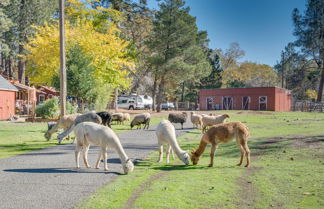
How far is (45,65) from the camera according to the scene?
36.2 metres

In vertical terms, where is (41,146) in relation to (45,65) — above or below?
below

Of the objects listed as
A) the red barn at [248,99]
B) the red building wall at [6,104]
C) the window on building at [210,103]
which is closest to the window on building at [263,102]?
the red barn at [248,99]

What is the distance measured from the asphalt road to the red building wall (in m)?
21.4

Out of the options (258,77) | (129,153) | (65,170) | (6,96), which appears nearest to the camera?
(65,170)

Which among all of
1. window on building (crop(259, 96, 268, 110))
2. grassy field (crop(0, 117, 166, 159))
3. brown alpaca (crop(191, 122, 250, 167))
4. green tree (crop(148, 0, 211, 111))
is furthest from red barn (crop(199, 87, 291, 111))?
brown alpaca (crop(191, 122, 250, 167))

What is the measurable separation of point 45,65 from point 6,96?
503 cm

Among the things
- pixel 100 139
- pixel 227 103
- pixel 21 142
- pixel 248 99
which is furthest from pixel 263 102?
pixel 100 139

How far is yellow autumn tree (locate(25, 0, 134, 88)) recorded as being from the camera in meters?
35.2

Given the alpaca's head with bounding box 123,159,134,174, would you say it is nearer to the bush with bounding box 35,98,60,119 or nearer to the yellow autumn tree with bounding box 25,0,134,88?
→ the bush with bounding box 35,98,60,119

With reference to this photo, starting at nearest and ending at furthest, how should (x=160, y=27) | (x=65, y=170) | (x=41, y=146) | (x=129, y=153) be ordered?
(x=65, y=170) → (x=129, y=153) → (x=41, y=146) → (x=160, y=27)

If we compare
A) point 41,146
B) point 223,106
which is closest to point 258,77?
point 223,106

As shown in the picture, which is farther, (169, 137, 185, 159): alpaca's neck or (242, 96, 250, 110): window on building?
(242, 96, 250, 110): window on building

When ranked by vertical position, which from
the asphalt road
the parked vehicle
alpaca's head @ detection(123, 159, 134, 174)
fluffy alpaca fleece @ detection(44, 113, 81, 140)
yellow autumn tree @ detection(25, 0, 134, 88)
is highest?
yellow autumn tree @ detection(25, 0, 134, 88)

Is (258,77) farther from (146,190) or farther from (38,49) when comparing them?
(146,190)
